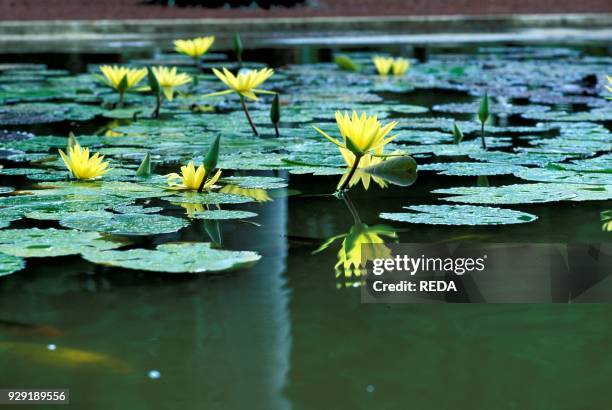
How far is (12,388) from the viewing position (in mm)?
1446

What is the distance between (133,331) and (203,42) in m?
3.79

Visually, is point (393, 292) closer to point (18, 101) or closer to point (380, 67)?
point (18, 101)

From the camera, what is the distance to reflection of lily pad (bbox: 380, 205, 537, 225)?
236cm

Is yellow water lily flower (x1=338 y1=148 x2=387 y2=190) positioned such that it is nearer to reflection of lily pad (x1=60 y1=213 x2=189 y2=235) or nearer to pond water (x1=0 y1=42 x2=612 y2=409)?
pond water (x1=0 y1=42 x2=612 y2=409)

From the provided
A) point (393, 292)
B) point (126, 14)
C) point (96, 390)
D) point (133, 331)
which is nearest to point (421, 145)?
point (393, 292)

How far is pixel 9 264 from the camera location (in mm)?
2037

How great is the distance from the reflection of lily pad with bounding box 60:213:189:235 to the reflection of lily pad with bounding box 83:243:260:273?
14cm

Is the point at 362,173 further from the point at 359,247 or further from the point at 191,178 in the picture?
the point at 359,247

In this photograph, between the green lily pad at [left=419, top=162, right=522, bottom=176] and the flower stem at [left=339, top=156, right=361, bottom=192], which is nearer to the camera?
the flower stem at [left=339, top=156, right=361, bottom=192]

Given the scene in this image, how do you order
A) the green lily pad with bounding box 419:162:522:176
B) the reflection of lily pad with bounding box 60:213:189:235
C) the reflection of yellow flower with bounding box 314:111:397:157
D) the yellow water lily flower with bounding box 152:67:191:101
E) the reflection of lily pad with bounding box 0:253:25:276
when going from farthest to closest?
the yellow water lily flower with bounding box 152:67:191:101 < the green lily pad with bounding box 419:162:522:176 < the reflection of yellow flower with bounding box 314:111:397:157 < the reflection of lily pad with bounding box 60:213:189:235 < the reflection of lily pad with bounding box 0:253:25:276

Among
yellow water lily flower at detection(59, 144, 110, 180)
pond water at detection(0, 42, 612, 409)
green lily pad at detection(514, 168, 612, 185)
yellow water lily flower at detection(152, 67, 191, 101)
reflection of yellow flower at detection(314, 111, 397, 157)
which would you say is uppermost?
yellow water lily flower at detection(152, 67, 191, 101)

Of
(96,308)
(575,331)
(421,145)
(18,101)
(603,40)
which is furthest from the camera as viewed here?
(603,40)

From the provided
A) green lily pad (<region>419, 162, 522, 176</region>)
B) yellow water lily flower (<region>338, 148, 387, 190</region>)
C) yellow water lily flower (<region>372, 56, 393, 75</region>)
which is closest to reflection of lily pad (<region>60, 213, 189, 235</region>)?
yellow water lily flower (<region>338, 148, 387, 190</region>)

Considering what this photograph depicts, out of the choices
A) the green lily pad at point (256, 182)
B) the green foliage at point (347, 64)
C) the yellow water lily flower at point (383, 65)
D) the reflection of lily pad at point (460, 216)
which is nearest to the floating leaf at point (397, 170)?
the green lily pad at point (256, 182)
